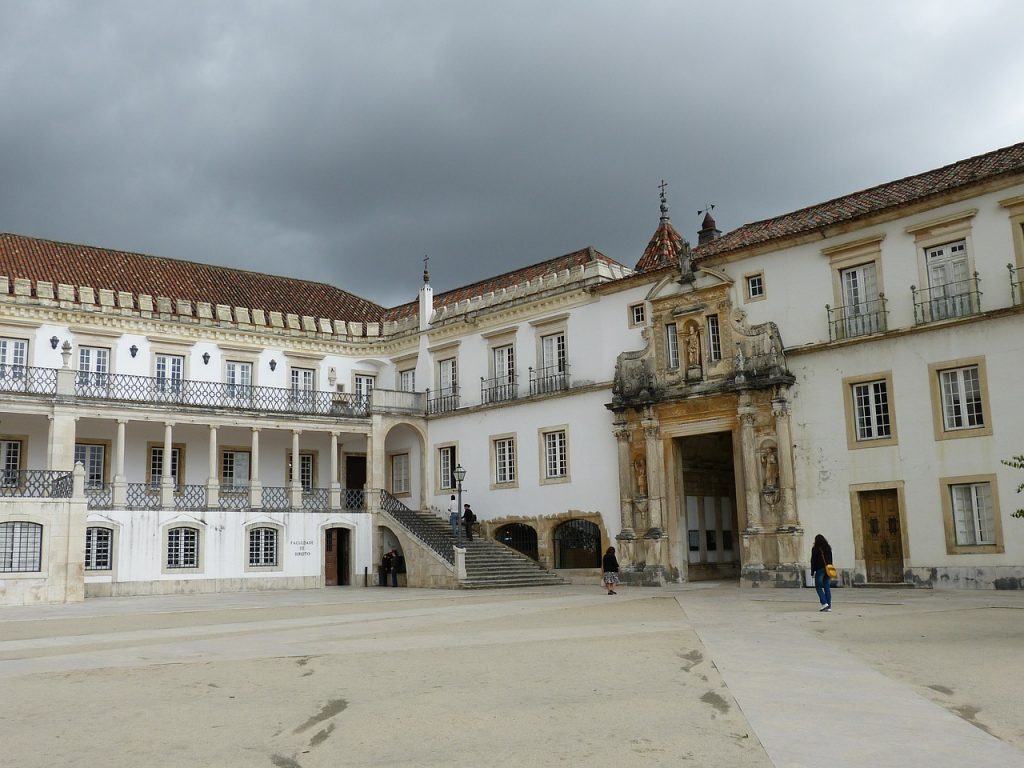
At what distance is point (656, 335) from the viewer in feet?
87.6

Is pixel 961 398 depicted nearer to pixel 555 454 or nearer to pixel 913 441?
pixel 913 441

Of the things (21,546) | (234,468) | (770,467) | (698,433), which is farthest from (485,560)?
(21,546)

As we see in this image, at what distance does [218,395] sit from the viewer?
3106cm

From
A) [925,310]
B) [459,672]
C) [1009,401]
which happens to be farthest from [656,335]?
[459,672]

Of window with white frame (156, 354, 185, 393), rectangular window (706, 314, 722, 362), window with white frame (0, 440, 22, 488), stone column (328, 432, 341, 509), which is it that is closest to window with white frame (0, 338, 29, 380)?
window with white frame (0, 440, 22, 488)

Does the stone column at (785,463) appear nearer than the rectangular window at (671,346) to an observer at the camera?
Yes

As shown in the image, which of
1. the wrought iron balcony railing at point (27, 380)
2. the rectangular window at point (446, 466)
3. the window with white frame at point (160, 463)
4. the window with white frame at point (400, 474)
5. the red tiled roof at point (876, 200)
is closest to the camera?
the red tiled roof at point (876, 200)

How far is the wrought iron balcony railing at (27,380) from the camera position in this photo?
2719cm

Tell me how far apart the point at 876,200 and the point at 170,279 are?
2354 centimetres

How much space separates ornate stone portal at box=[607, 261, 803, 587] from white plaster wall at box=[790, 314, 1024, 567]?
580 millimetres

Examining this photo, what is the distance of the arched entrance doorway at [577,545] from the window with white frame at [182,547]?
10937 millimetres

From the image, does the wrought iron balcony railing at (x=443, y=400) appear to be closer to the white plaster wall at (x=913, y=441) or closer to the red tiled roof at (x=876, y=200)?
the red tiled roof at (x=876, y=200)

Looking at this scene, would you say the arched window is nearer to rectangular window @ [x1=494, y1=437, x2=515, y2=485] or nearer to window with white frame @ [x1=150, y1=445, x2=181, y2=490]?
window with white frame @ [x1=150, y1=445, x2=181, y2=490]

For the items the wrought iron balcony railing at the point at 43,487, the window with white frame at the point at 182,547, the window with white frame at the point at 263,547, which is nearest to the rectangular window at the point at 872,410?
the window with white frame at the point at 263,547
